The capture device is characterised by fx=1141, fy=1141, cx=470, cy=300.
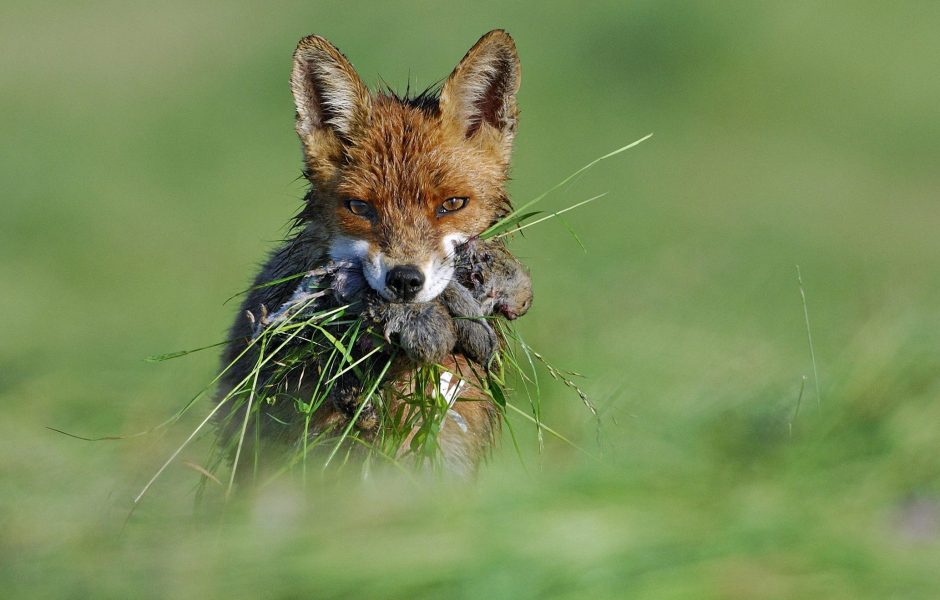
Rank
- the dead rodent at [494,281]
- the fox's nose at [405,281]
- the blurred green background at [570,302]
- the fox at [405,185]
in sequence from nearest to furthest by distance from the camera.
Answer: the blurred green background at [570,302]
the fox's nose at [405,281]
the dead rodent at [494,281]
the fox at [405,185]

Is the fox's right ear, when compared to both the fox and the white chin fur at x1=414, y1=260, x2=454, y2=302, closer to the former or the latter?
the fox

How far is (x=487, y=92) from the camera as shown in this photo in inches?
203

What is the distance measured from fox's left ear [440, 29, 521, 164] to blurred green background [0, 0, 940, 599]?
3.82 ft

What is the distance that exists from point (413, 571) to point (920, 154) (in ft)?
45.9

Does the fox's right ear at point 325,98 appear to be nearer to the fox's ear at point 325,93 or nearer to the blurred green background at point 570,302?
the fox's ear at point 325,93

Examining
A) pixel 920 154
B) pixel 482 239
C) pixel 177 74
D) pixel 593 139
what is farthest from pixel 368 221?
pixel 177 74

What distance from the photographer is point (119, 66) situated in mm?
18250

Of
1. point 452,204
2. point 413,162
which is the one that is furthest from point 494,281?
Result: point 413,162

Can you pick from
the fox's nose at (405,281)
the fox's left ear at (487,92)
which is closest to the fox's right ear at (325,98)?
the fox's left ear at (487,92)

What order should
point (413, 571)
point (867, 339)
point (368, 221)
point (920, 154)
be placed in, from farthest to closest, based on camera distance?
point (920, 154)
point (368, 221)
point (867, 339)
point (413, 571)

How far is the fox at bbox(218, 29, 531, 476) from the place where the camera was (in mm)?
4559

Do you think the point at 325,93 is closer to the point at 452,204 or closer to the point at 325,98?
the point at 325,98

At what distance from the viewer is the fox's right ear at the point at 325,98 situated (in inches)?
199

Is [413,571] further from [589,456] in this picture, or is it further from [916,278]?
[916,278]
